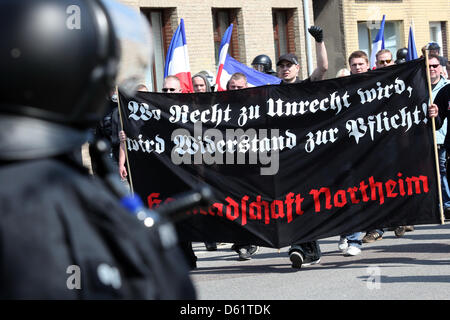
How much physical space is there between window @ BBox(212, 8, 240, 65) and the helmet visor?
18483 millimetres

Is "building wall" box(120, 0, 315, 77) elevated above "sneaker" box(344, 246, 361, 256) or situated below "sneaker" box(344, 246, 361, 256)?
above

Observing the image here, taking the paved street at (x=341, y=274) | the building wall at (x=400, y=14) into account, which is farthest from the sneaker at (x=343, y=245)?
the building wall at (x=400, y=14)

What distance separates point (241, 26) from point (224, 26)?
39cm

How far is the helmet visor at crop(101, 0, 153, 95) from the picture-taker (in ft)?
5.08

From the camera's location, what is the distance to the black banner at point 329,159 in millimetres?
7727

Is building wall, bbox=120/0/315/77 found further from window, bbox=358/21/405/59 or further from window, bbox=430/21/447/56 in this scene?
window, bbox=430/21/447/56

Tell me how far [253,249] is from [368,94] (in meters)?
2.20

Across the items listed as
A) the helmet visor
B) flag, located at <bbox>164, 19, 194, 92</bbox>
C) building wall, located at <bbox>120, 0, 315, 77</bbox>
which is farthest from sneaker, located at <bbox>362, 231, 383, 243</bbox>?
building wall, located at <bbox>120, 0, 315, 77</bbox>

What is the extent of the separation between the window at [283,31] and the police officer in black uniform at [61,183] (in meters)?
20.6

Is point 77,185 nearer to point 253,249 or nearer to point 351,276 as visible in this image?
point 351,276

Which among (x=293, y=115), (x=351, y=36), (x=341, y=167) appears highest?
(x=351, y=36)

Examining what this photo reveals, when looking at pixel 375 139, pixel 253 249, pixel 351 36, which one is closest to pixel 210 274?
pixel 253 249

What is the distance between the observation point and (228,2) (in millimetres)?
20016

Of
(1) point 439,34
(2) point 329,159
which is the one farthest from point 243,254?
(1) point 439,34
